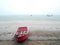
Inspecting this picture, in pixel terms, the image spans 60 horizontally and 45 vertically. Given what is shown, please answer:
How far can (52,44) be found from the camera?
10195 millimetres

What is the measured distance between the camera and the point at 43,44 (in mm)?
10344

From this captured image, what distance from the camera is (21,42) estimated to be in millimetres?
11133

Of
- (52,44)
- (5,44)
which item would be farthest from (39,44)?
(5,44)

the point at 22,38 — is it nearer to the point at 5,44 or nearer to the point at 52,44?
the point at 5,44

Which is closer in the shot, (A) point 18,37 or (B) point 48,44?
(B) point 48,44

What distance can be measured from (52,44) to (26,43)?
2510mm

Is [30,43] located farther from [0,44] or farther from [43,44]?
[0,44]

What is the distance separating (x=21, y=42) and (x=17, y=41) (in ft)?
1.37

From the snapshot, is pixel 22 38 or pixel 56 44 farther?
pixel 22 38

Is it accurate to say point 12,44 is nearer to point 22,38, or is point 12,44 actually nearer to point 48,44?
point 22,38

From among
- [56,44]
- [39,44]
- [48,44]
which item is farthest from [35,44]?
[56,44]

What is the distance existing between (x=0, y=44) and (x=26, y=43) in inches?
98.1

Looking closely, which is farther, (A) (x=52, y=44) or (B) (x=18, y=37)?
(B) (x=18, y=37)

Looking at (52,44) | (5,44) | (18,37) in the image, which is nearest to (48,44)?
(52,44)
